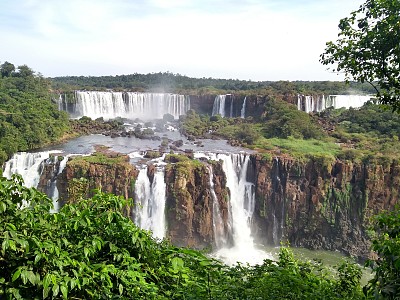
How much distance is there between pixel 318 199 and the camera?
23938 millimetres

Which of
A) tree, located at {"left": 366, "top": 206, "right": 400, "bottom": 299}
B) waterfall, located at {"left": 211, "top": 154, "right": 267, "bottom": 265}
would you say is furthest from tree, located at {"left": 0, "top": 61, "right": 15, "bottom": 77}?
tree, located at {"left": 366, "top": 206, "right": 400, "bottom": 299}

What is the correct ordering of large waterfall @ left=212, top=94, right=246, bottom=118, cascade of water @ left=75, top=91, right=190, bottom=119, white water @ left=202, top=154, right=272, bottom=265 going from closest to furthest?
white water @ left=202, top=154, right=272, bottom=265 → cascade of water @ left=75, top=91, right=190, bottom=119 → large waterfall @ left=212, top=94, right=246, bottom=118

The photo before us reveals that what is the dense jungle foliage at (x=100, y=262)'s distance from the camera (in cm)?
327

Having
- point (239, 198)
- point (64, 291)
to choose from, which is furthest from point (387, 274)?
point (239, 198)

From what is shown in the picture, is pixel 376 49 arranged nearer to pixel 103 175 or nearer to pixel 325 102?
pixel 103 175

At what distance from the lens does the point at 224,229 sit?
22828 millimetres

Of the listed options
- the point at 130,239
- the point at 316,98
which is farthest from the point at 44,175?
the point at 316,98

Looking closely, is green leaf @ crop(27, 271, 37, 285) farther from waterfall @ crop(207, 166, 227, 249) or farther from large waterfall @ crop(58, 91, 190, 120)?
large waterfall @ crop(58, 91, 190, 120)

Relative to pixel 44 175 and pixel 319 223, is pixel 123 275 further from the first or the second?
pixel 319 223

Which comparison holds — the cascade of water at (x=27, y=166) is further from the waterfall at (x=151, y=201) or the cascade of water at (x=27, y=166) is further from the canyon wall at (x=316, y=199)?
the canyon wall at (x=316, y=199)

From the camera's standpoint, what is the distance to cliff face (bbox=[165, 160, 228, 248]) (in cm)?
2136

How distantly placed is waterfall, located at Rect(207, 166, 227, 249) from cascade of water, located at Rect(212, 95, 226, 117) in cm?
2272

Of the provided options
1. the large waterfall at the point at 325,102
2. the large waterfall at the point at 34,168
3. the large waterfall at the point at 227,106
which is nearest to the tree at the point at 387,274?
the large waterfall at the point at 34,168

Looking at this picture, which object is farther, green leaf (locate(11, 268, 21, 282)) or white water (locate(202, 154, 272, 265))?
white water (locate(202, 154, 272, 265))
